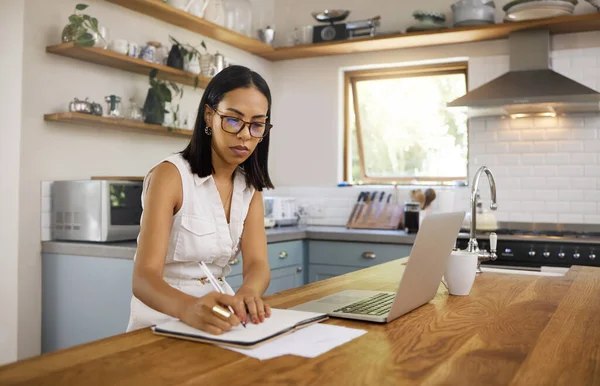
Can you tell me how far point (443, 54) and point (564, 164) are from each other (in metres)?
1.19

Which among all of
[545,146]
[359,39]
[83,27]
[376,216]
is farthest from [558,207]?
[83,27]

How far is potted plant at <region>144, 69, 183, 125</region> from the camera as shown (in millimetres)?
3965

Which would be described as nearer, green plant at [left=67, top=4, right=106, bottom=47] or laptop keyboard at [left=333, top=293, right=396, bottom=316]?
laptop keyboard at [left=333, top=293, right=396, bottom=316]

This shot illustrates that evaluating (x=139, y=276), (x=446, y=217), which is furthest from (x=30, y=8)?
(x=446, y=217)

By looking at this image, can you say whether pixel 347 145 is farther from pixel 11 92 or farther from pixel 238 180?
pixel 238 180

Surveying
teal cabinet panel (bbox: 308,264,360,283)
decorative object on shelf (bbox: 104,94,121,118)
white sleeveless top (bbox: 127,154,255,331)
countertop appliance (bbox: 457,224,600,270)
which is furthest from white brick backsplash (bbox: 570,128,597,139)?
white sleeveless top (bbox: 127,154,255,331)

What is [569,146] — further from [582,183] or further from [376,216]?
[376,216]

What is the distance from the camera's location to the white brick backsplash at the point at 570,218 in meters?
4.51

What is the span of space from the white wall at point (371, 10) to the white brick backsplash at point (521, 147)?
0.89 metres

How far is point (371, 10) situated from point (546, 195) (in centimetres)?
192

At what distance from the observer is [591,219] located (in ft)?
14.7

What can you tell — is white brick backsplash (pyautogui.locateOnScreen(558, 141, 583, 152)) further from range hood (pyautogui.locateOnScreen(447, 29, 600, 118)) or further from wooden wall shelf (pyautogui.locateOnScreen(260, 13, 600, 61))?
wooden wall shelf (pyautogui.locateOnScreen(260, 13, 600, 61))

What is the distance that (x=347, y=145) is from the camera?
5.37 metres

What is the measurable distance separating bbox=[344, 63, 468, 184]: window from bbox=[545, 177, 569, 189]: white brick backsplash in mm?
643
